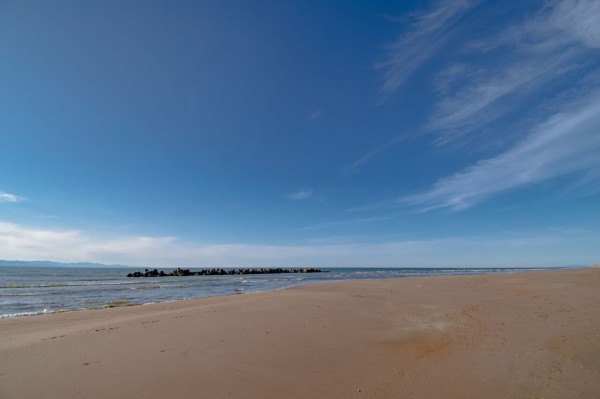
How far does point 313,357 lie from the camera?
6.19m

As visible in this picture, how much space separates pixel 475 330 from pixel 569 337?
6.45ft

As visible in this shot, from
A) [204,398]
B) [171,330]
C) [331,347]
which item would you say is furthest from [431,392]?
[171,330]

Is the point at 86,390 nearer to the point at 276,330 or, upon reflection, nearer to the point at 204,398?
the point at 204,398

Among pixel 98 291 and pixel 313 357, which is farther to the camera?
pixel 98 291

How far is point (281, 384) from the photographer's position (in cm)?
492

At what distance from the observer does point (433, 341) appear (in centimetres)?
719

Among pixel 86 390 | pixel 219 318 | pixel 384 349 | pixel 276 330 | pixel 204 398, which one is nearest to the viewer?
pixel 204 398

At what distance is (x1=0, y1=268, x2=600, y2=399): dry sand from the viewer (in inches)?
186

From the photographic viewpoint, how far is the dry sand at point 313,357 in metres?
4.72

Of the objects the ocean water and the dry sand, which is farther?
the ocean water

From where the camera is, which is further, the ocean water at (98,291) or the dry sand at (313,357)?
the ocean water at (98,291)

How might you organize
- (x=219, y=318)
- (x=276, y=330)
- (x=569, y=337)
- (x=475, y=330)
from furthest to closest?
1. (x=219, y=318)
2. (x=276, y=330)
3. (x=475, y=330)
4. (x=569, y=337)

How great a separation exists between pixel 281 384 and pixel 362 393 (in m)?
1.34

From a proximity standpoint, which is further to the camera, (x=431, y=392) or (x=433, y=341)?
(x=433, y=341)
